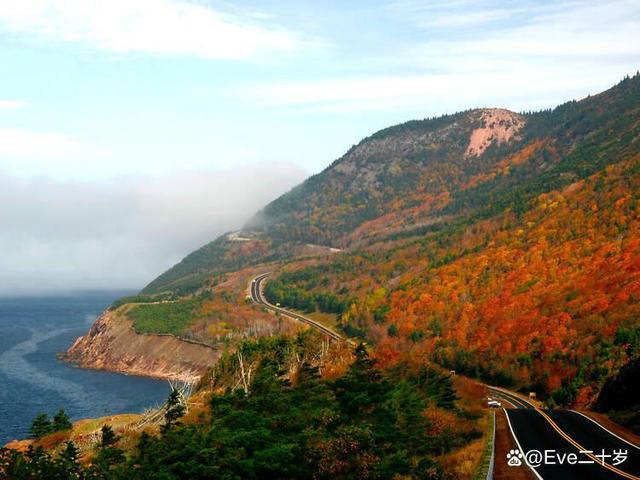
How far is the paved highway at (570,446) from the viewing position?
147 ft

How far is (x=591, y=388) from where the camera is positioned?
10338cm

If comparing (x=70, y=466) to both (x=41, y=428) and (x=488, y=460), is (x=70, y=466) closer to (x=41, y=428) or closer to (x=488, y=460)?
(x=488, y=460)

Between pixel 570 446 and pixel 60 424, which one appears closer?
pixel 570 446

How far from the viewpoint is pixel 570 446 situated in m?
53.3

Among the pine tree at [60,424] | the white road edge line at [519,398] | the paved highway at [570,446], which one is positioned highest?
the paved highway at [570,446]

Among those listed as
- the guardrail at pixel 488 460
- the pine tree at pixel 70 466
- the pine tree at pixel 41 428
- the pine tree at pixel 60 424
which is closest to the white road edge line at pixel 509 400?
the guardrail at pixel 488 460

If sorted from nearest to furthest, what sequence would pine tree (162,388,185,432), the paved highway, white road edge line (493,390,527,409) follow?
the paved highway, pine tree (162,388,185,432), white road edge line (493,390,527,409)

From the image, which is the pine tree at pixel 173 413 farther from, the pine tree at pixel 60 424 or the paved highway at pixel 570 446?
the paved highway at pixel 570 446

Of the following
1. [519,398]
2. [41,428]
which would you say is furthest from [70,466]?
[519,398]

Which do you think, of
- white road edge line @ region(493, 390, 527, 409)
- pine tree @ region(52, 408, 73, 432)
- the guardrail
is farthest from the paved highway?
pine tree @ region(52, 408, 73, 432)

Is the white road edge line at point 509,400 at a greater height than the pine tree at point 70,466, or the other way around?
the pine tree at point 70,466

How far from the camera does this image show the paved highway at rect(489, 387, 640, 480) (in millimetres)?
44656

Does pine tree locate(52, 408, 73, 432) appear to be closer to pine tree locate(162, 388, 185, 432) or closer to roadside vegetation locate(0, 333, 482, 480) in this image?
roadside vegetation locate(0, 333, 482, 480)

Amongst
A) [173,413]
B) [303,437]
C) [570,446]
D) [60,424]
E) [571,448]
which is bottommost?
[60,424]
